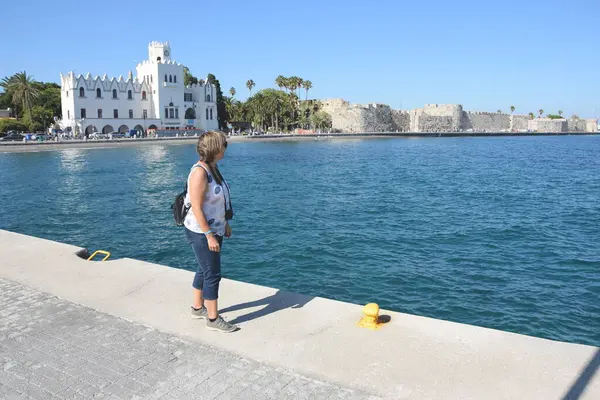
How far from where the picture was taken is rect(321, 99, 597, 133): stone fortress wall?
386 feet

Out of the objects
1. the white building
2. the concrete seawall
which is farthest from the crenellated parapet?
the concrete seawall

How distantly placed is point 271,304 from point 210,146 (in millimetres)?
1978

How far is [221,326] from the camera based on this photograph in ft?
16.2

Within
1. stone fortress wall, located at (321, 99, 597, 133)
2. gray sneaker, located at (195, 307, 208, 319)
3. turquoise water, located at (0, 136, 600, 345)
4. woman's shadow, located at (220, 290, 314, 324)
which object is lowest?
turquoise water, located at (0, 136, 600, 345)

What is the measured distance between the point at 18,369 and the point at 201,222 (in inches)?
75.1

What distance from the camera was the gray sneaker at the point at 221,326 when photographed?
16.2 ft

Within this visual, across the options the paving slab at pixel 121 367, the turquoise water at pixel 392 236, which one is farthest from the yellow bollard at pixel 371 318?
the turquoise water at pixel 392 236

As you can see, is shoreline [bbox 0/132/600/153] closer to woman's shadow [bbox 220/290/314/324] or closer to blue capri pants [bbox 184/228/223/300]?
woman's shadow [bbox 220/290/314/324]

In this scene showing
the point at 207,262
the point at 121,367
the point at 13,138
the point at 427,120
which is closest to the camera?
the point at 121,367

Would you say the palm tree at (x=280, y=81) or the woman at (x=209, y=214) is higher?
the palm tree at (x=280, y=81)

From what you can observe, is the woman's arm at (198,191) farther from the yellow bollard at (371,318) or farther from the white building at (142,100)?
the white building at (142,100)

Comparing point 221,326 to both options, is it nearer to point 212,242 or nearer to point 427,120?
point 212,242

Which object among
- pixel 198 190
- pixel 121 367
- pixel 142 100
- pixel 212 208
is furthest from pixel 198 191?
pixel 142 100

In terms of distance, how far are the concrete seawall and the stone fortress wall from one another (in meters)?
113
